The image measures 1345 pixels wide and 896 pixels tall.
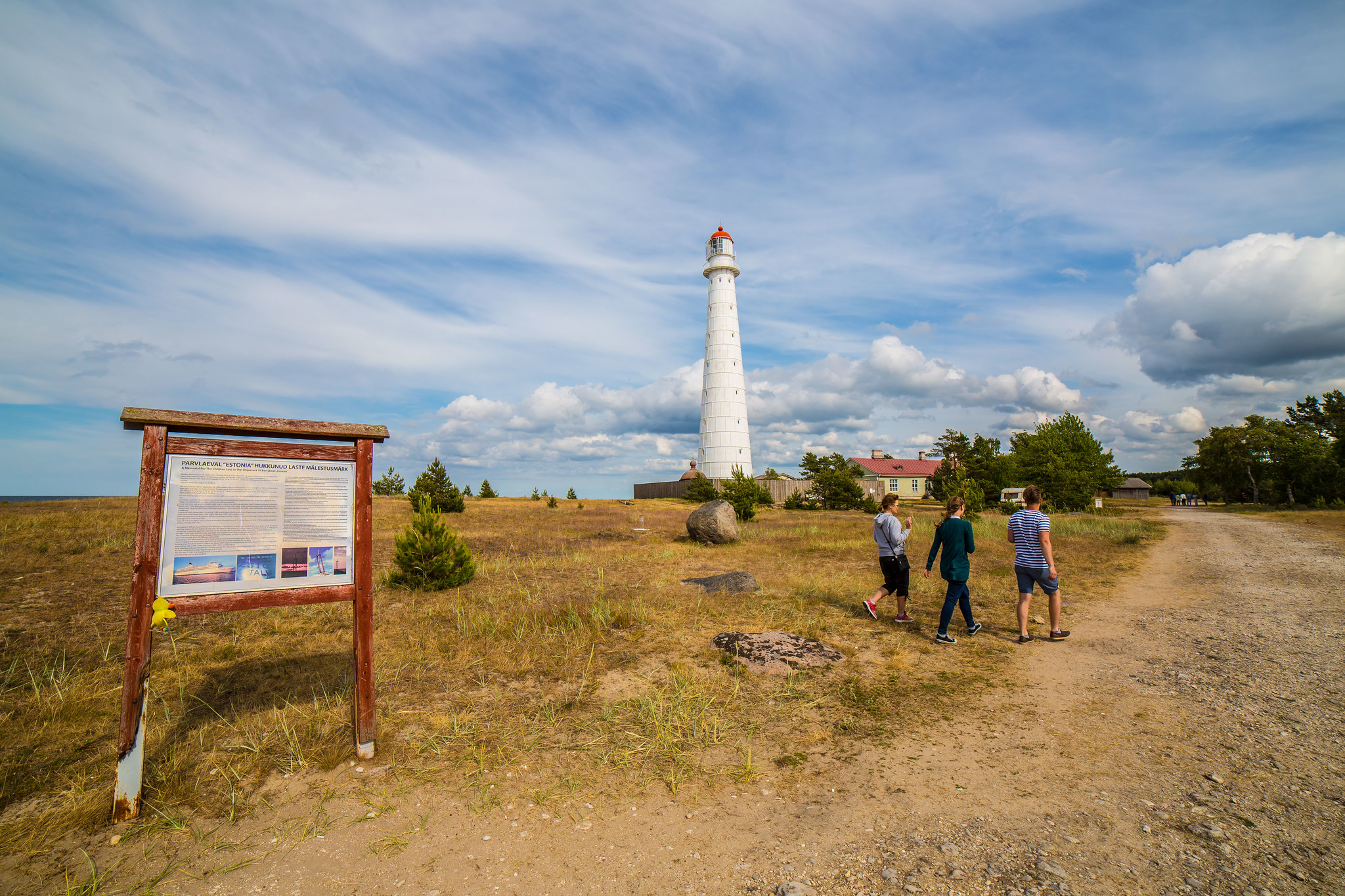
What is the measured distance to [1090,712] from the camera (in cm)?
510

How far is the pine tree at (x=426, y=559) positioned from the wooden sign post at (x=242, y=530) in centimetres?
575

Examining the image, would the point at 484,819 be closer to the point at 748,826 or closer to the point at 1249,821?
the point at 748,826

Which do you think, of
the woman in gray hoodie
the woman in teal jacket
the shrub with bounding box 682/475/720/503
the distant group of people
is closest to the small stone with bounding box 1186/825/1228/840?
the distant group of people

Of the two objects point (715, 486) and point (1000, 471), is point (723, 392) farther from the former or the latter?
point (1000, 471)

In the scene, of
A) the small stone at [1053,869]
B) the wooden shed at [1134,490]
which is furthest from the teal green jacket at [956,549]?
the wooden shed at [1134,490]

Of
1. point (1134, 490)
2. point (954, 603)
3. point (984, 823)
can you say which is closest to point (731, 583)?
point (954, 603)

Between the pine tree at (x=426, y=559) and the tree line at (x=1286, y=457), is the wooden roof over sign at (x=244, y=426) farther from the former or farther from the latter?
the tree line at (x=1286, y=457)

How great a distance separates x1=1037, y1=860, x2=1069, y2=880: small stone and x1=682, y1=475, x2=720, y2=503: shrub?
32.1 meters

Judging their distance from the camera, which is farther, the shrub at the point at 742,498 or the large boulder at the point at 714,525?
the shrub at the point at 742,498

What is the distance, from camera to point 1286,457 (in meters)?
44.2

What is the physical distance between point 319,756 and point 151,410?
2.78 metres

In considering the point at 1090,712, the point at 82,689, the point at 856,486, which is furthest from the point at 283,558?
the point at 856,486

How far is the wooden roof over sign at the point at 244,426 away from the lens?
3938 mm

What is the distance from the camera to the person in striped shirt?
23.6ft
